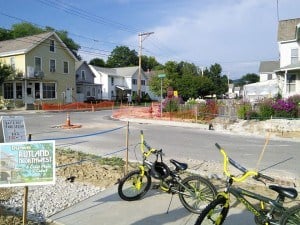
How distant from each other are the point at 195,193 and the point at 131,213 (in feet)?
3.51

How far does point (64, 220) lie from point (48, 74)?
129ft

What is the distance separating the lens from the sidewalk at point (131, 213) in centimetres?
520

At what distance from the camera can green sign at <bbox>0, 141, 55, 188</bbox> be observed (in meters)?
4.71

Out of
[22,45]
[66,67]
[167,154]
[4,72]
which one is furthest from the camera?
[66,67]

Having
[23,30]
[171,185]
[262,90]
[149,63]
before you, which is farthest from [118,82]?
[171,185]

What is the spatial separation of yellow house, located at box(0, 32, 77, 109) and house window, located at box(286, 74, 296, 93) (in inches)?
1006

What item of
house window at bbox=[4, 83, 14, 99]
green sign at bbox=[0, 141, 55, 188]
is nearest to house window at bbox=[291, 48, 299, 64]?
green sign at bbox=[0, 141, 55, 188]

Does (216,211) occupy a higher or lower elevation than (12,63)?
lower

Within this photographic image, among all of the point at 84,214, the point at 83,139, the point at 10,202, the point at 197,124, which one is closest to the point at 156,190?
the point at 84,214

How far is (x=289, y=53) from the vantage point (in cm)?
3066

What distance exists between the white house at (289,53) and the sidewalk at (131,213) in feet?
77.9

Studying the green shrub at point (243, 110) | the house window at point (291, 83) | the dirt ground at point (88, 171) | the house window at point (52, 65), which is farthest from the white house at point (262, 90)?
the house window at point (52, 65)

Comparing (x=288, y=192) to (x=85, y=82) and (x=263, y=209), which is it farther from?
(x=85, y=82)

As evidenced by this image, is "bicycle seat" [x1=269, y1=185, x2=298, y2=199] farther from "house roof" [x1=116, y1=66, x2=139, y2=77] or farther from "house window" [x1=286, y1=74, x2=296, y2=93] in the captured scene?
"house roof" [x1=116, y1=66, x2=139, y2=77]
